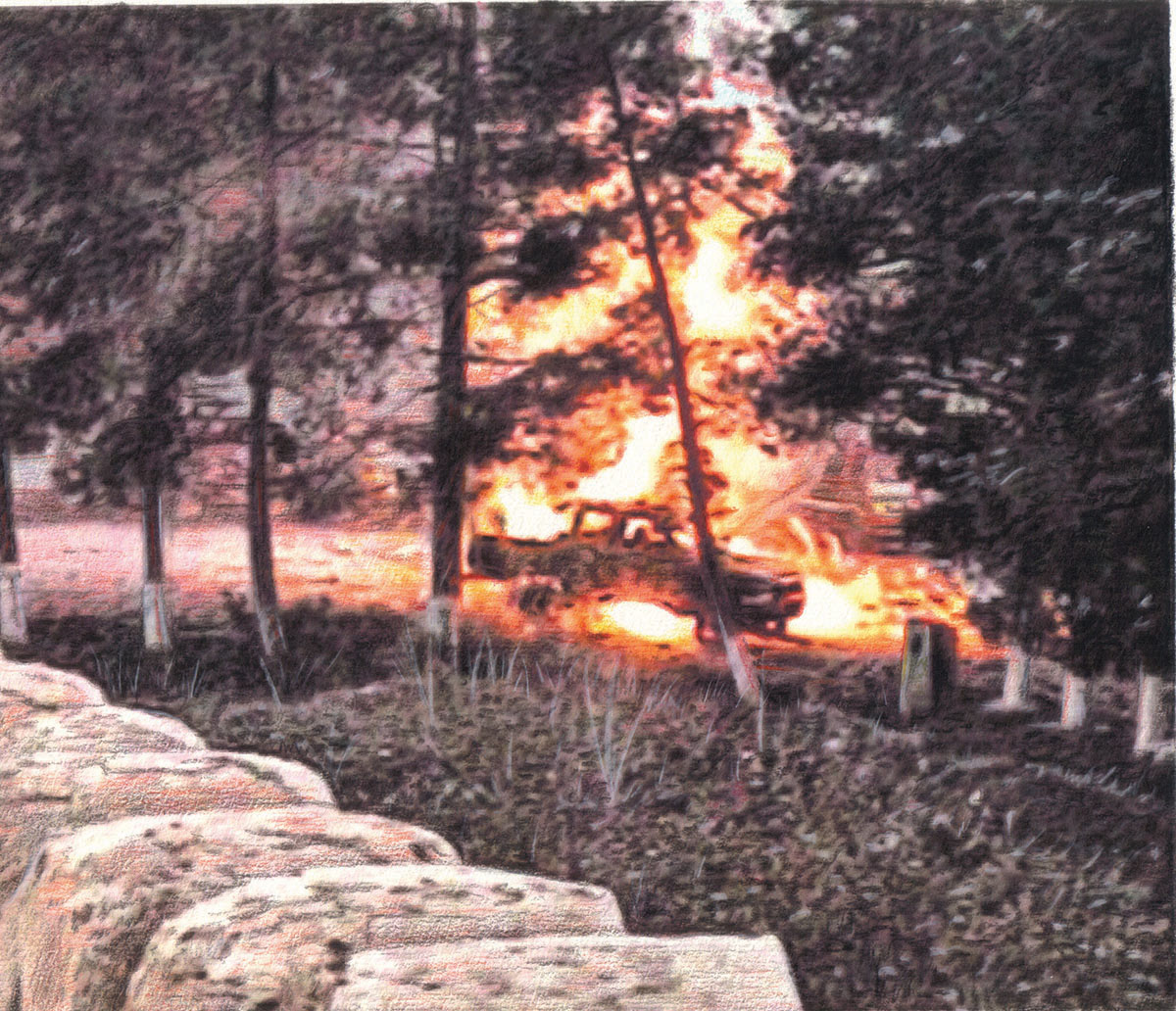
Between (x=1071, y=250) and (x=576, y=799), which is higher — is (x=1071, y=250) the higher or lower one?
the higher one

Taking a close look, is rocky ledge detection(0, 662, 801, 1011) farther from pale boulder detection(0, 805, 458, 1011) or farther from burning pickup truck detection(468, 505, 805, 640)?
burning pickup truck detection(468, 505, 805, 640)

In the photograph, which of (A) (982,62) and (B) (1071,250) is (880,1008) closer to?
(B) (1071,250)

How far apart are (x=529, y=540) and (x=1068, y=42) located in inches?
84.1

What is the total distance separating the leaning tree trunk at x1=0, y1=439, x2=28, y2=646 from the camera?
2857mm

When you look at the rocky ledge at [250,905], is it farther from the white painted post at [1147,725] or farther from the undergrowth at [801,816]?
the white painted post at [1147,725]

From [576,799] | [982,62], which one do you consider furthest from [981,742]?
[982,62]

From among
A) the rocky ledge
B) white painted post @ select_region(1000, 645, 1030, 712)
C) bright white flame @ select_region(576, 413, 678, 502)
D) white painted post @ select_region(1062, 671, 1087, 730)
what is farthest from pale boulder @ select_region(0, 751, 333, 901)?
white painted post @ select_region(1062, 671, 1087, 730)

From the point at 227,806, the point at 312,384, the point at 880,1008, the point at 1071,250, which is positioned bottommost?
the point at 880,1008

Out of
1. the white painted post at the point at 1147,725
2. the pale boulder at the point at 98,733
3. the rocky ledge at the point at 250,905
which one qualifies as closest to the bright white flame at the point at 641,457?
the rocky ledge at the point at 250,905

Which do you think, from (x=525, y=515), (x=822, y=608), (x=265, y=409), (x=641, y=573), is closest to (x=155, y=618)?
(x=265, y=409)

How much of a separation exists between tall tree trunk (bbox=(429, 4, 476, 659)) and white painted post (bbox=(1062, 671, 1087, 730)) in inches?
71.7

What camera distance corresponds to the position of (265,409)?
2820 mm

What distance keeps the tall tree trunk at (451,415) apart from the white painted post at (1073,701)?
1.82 metres

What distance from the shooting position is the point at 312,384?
284 centimetres
